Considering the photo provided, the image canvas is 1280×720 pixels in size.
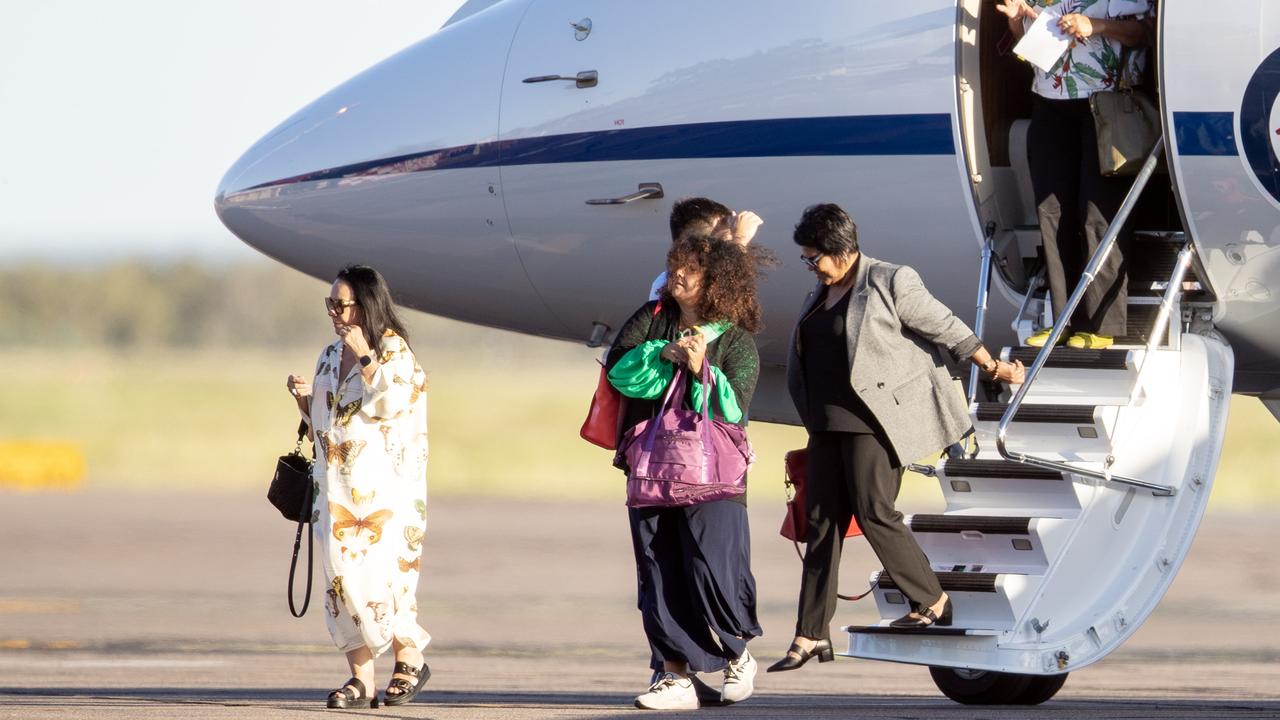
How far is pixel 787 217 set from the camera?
9406 millimetres

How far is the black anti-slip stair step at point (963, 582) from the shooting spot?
819 cm

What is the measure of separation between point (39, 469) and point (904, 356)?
92.8ft

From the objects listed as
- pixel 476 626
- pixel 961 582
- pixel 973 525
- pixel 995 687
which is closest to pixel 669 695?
pixel 961 582

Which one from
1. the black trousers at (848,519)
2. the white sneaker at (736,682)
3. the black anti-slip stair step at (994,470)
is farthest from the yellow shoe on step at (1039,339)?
the white sneaker at (736,682)

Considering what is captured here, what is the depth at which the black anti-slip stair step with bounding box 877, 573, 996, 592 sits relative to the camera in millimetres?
8188

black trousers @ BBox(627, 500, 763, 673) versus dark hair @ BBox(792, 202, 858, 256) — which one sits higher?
dark hair @ BBox(792, 202, 858, 256)

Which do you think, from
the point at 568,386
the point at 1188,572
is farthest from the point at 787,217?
the point at 568,386

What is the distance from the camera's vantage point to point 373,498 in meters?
8.27

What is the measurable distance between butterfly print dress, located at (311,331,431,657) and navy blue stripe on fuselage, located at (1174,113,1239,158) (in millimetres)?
3294

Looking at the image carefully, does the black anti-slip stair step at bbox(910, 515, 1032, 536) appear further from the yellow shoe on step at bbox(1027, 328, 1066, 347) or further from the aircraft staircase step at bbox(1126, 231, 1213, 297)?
the aircraft staircase step at bbox(1126, 231, 1213, 297)

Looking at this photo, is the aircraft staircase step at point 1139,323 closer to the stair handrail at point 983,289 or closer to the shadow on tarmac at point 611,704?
the stair handrail at point 983,289

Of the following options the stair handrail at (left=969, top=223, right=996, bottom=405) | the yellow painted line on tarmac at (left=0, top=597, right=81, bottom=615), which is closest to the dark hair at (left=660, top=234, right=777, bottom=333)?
the stair handrail at (left=969, top=223, right=996, bottom=405)

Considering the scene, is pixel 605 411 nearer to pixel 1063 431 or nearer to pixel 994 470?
pixel 994 470

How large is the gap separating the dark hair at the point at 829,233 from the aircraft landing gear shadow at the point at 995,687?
218cm
